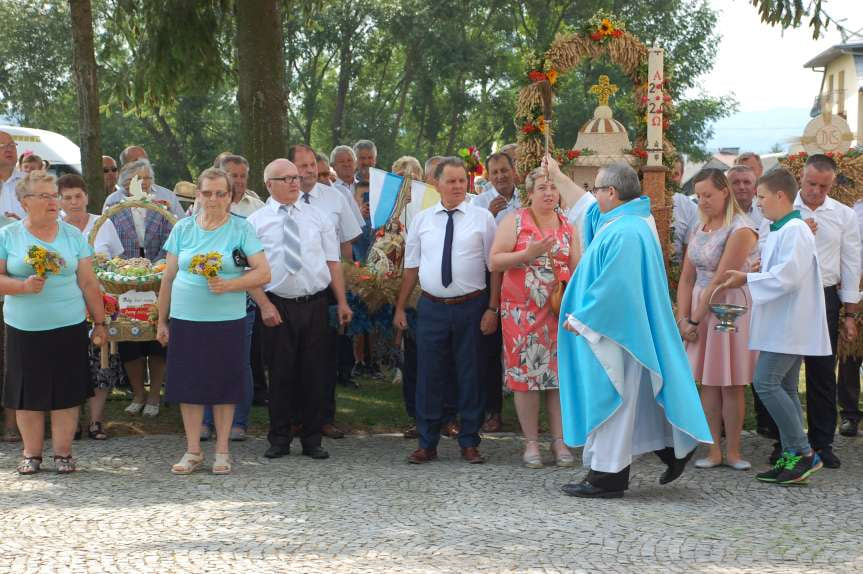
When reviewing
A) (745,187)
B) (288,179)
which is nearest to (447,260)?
(288,179)

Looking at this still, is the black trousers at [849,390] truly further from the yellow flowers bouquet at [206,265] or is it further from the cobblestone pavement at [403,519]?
the yellow flowers bouquet at [206,265]

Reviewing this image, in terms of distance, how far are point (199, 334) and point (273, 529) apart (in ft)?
6.36

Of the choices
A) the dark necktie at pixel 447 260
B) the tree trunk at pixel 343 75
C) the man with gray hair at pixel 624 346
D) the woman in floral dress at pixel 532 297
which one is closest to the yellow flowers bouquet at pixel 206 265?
the dark necktie at pixel 447 260

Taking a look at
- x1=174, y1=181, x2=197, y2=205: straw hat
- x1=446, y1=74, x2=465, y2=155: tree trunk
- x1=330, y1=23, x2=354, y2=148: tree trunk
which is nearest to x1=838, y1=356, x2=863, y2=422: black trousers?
x1=174, y1=181, x2=197, y2=205: straw hat

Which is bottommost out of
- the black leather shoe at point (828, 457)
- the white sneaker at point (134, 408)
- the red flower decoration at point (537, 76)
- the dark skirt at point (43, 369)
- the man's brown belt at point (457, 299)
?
the black leather shoe at point (828, 457)

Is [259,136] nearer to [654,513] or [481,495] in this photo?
[481,495]

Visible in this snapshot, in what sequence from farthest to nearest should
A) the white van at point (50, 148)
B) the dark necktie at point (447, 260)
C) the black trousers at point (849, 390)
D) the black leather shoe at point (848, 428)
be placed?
the white van at point (50, 148) → the black trousers at point (849, 390) → the black leather shoe at point (848, 428) → the dark necktie at point (447, 260)

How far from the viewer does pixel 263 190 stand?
1180 cm

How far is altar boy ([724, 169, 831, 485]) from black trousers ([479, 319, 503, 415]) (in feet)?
6.08

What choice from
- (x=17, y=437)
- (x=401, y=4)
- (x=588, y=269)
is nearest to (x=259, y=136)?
(x=17, y=437)

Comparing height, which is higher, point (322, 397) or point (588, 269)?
point (588, 269)

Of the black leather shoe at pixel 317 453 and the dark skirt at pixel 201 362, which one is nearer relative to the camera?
the dark skirt at pixel 201 362

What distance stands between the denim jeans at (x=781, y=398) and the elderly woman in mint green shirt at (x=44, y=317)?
15.0 ft

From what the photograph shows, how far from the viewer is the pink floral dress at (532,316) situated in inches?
314
